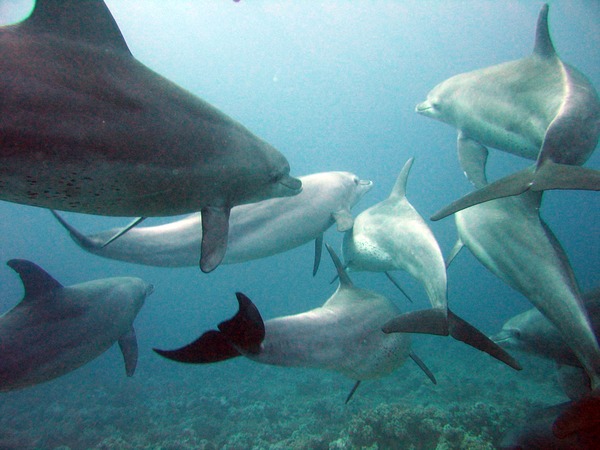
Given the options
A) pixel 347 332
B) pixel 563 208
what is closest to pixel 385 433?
pixel 347 332

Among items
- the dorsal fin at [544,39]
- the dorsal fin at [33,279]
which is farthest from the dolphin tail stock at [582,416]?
the dorsal fin at [33,279]

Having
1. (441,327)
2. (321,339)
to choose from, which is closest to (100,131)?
(321,339)

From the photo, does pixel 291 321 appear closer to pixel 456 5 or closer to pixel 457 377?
pixel 457 377

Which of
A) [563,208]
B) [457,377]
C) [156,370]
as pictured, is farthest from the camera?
Answer: [563,208]

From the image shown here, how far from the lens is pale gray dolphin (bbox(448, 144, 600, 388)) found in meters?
3.74

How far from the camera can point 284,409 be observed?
13.2 m

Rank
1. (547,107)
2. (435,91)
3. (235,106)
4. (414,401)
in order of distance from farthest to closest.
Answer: (235,106) < (414,401) < (435,91) < (547,107)

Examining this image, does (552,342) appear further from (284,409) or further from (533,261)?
(284,409)

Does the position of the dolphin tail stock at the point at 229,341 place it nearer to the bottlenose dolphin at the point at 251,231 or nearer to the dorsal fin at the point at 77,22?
the dorsal fin at the point at 77,22

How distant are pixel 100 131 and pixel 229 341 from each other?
1.84 meters

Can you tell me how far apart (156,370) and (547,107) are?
98.2 ft

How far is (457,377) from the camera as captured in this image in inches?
654

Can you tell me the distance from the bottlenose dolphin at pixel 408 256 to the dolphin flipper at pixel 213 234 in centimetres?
182

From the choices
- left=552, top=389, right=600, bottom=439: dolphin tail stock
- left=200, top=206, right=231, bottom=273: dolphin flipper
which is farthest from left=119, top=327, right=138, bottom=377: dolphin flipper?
left=552, top=389, right=600, bottom=439: dolphin tail stock
